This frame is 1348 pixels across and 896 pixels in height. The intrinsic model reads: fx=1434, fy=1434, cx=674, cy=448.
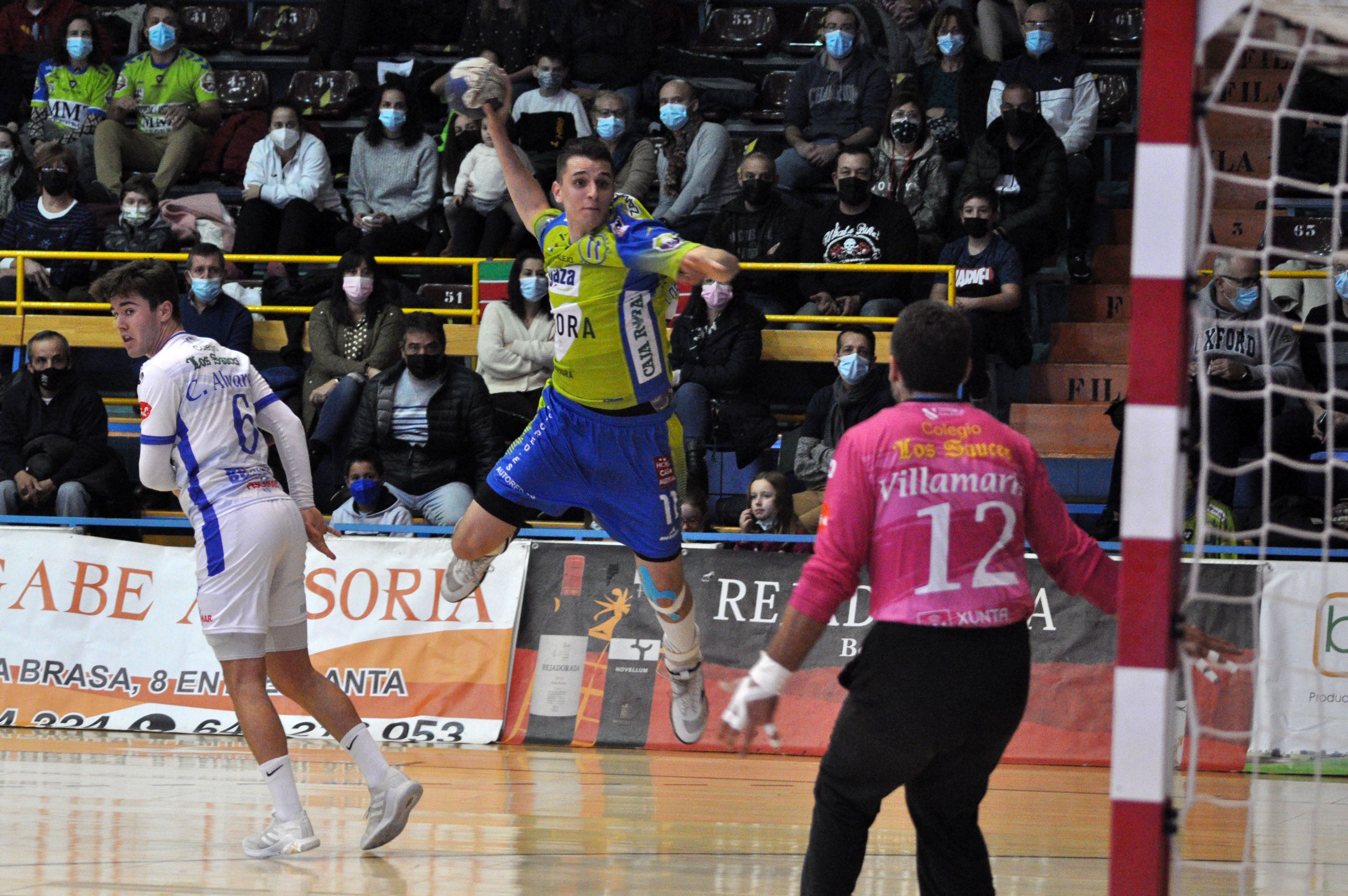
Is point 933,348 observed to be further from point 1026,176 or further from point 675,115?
point 675,115

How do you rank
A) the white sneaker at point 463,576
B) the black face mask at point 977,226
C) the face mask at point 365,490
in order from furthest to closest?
the black face mask at point 977,226 < the face mask at point 365,490 < the white sneaker at point 463,576

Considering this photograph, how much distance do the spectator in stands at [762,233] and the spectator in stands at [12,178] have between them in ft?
23.0

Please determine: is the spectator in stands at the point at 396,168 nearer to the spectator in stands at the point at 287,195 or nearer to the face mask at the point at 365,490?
the spectator in stands at the point at 287,195

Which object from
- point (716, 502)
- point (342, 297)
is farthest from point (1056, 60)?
point (342, 297)

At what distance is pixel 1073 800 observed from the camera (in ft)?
26.3

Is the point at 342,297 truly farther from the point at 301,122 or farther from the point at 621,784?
the point at 621,784

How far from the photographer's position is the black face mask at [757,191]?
12719mm

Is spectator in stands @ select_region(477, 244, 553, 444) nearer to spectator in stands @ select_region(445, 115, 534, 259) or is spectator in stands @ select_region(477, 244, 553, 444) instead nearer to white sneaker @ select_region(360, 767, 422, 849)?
spectator in stands @ select_region(445, 115, 534, 259)

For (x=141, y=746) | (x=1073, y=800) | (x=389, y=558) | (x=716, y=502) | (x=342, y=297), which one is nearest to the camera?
(x=1073, y=800)

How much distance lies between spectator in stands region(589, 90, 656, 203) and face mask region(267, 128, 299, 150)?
2.97 metres

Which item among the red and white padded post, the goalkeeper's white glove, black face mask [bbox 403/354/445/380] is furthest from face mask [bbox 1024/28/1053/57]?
the goalkeeper's white glove

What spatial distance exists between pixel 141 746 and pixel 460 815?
3478 mm

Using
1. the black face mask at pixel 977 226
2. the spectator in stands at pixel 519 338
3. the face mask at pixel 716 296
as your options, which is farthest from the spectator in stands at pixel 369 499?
the black face mask at pixel 977 226

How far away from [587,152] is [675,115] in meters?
7.11
